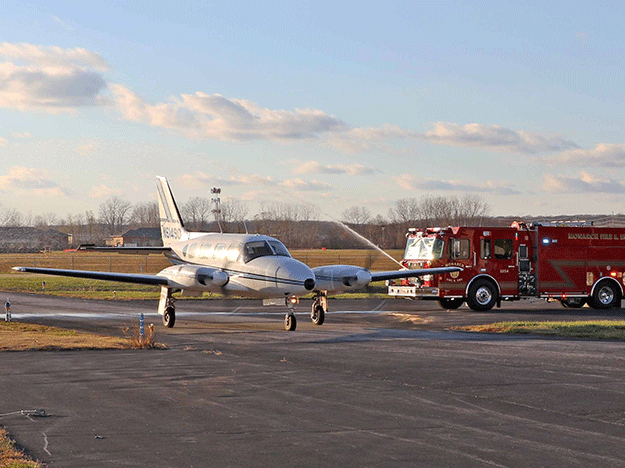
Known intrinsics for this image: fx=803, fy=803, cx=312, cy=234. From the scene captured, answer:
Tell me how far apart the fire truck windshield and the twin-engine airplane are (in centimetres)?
539

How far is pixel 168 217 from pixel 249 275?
30.2 feet

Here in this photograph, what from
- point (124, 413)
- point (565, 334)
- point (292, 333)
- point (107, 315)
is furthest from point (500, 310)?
point (124, 413)

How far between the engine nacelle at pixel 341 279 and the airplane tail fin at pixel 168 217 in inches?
289

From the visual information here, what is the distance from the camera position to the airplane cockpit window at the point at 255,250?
1072 inches

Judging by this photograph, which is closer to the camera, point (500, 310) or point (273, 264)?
point (273, 264)

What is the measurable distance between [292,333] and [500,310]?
44.9 ft

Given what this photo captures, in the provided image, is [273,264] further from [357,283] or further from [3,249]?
[3,249]

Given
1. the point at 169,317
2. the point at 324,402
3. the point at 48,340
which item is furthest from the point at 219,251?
the point at 324,402

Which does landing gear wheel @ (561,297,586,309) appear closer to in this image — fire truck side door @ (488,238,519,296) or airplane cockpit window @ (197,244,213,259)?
fire truck side door @ (488,238,519,296)

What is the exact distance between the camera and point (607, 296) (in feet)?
120

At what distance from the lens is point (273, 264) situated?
86.4ft

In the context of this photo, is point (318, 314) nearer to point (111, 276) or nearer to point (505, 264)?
point (111, 276)

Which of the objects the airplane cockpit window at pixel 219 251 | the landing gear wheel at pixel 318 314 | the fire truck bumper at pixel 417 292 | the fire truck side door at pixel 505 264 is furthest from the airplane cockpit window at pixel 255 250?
the fire truck side door at pixel 505 264

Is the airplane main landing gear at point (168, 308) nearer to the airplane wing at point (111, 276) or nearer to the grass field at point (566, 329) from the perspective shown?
the airplane wing at point (111, 276)
